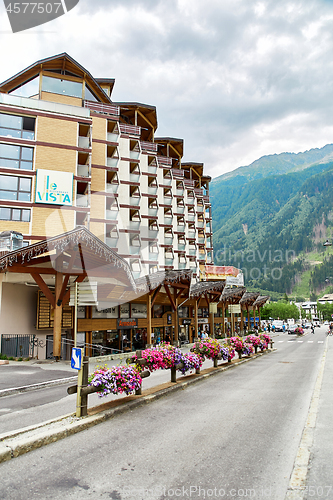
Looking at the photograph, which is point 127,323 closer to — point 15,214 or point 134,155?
point 15,214

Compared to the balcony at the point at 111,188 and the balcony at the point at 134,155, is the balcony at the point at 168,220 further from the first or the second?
the balcony at the point at 111,188

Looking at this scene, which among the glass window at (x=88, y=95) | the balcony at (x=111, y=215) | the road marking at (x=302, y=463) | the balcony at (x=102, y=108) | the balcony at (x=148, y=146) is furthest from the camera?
the balcony at (x=148, y=146)

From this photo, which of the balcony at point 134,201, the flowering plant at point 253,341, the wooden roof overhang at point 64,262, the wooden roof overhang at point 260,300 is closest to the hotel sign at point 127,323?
the wooden roof overhang at point 64,262

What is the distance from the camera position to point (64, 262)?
2309 centimetres

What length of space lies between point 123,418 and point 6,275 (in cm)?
1628

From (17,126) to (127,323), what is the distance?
19.6m

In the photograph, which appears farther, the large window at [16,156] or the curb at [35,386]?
the large window at [16,156]

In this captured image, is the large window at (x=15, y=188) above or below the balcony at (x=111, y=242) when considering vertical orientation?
above

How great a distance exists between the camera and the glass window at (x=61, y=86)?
34719 millimetres

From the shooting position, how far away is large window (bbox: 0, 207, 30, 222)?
97.5 feet

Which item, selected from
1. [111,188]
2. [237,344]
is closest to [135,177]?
[111,188]

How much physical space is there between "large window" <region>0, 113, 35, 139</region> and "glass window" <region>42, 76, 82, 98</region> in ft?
15.8

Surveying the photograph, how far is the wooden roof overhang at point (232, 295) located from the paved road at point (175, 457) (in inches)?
1425

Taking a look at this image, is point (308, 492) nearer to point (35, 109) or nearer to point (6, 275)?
point (6, 275)
